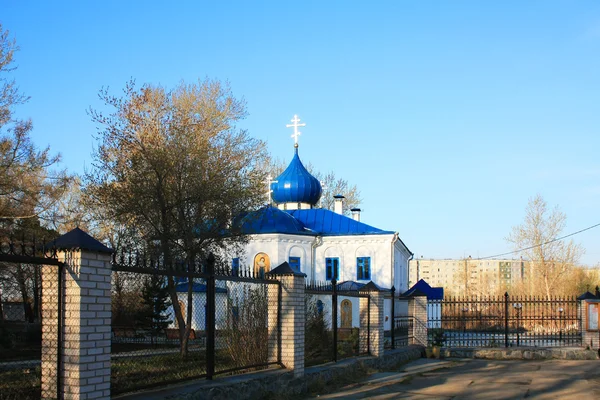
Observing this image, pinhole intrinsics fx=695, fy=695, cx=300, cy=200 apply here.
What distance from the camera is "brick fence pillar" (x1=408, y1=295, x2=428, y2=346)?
20109 millimetres

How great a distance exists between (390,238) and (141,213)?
17.3 meters

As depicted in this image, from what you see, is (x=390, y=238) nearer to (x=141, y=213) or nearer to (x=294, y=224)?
(x=294, y=224)

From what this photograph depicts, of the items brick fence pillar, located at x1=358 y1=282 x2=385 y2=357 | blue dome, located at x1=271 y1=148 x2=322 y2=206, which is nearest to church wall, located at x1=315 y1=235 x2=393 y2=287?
blue dome, located at x1=271 y1=148 x2=322 y2=206

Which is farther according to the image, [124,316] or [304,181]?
Result: [304,181]

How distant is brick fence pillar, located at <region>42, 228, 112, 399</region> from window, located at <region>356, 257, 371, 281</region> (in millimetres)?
25266

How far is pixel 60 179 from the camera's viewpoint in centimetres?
2261

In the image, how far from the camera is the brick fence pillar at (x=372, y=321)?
15.8 meters

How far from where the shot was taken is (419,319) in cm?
2009

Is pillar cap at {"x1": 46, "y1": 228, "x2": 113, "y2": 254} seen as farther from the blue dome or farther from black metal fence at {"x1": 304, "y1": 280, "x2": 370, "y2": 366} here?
the blue dome

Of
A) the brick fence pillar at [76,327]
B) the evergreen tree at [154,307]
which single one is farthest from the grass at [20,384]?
the evergreen tree at [154,307]

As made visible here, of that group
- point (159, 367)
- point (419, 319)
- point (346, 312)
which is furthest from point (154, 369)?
point (346, 312)

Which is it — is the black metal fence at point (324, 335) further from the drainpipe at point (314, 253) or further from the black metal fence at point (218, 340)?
the drainpipe at point (314, 253)

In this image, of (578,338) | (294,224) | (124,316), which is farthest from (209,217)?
(294,224)

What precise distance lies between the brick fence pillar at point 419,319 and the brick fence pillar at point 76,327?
14.2 metres
